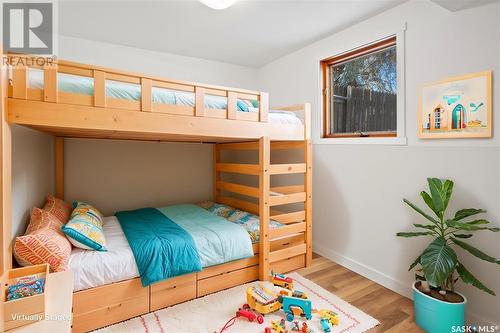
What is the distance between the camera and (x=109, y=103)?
184cm

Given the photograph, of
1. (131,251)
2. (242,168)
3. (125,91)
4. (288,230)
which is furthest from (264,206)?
(125,91)

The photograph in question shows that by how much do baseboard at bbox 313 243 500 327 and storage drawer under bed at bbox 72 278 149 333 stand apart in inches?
74.6

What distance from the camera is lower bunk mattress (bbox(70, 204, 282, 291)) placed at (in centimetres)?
180

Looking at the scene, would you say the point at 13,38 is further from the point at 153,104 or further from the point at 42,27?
the point at 153,104

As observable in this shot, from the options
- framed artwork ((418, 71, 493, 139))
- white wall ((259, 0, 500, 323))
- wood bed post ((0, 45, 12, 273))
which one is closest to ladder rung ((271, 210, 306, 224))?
white wall ((259, 0, 500, 323))

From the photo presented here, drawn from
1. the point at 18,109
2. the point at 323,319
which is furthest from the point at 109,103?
the point at 323,319

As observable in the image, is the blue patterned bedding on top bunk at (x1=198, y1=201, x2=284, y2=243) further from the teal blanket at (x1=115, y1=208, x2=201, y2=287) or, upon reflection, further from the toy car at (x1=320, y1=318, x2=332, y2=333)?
the toy car at (x1=320, y1=318, x2=332, y2=333)

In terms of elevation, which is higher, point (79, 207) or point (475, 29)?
point (475, 29)

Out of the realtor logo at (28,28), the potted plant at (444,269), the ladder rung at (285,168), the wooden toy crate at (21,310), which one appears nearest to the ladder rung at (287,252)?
the ladder rung at (285,168)

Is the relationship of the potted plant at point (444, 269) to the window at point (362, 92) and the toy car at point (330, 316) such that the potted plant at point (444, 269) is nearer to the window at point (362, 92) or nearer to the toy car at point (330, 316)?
the toy car at point (330, 316)

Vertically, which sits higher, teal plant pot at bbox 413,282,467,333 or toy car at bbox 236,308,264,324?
teal plant pot at bbox 413,282,467,333

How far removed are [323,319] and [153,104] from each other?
192cm

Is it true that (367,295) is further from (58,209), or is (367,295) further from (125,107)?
(58,209)

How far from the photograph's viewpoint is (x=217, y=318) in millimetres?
1940
